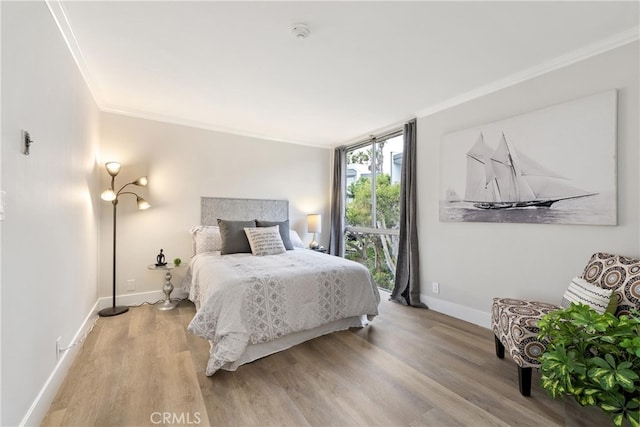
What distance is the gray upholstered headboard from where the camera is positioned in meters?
3.93

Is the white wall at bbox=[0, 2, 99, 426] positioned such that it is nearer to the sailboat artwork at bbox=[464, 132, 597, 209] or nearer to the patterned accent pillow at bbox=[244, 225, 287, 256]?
the patterned accent pillow at bbox=[244, 225, 287, 256]

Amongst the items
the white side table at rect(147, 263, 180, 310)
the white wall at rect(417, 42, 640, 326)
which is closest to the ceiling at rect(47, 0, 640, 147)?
the white wall at rect(417, 42, 640, 326)

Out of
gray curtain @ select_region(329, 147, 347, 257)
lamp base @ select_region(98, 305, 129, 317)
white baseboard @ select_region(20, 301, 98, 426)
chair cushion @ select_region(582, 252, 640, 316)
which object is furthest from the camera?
gray curtain @ select_region(329, 147, 347, 257)

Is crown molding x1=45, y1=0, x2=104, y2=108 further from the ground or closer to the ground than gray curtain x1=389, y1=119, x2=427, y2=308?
further from the ground

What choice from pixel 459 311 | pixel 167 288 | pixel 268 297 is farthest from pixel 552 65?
pixel 167 288

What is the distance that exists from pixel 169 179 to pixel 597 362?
4.26 metres

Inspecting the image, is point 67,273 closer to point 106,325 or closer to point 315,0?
point 106,325

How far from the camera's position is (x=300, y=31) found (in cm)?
190

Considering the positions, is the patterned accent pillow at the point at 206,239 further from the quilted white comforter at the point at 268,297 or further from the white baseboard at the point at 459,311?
the white baseboard at the point at 459,311

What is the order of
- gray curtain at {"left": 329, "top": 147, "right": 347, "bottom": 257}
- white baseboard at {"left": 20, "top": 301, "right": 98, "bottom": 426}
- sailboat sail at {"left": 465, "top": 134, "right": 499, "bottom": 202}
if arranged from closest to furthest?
white baseboard at {"left": 20, "top": 301, "right": 98, "bottom": 426} < sailboat sail at {"left": 465, "top": 134, "right": 499, "bottom": 202} < gray curtain at {"left": 329, "top": 147, "right": 347, "bottom": 257}

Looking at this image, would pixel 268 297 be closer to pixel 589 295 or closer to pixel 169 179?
pixel 589 295

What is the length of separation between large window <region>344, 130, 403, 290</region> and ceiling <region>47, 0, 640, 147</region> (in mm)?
971

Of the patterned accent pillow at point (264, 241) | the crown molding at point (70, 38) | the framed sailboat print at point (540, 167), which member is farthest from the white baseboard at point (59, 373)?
the framed sailboat print at point (540, 167)

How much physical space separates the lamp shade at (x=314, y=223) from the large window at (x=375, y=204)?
1.90ft
